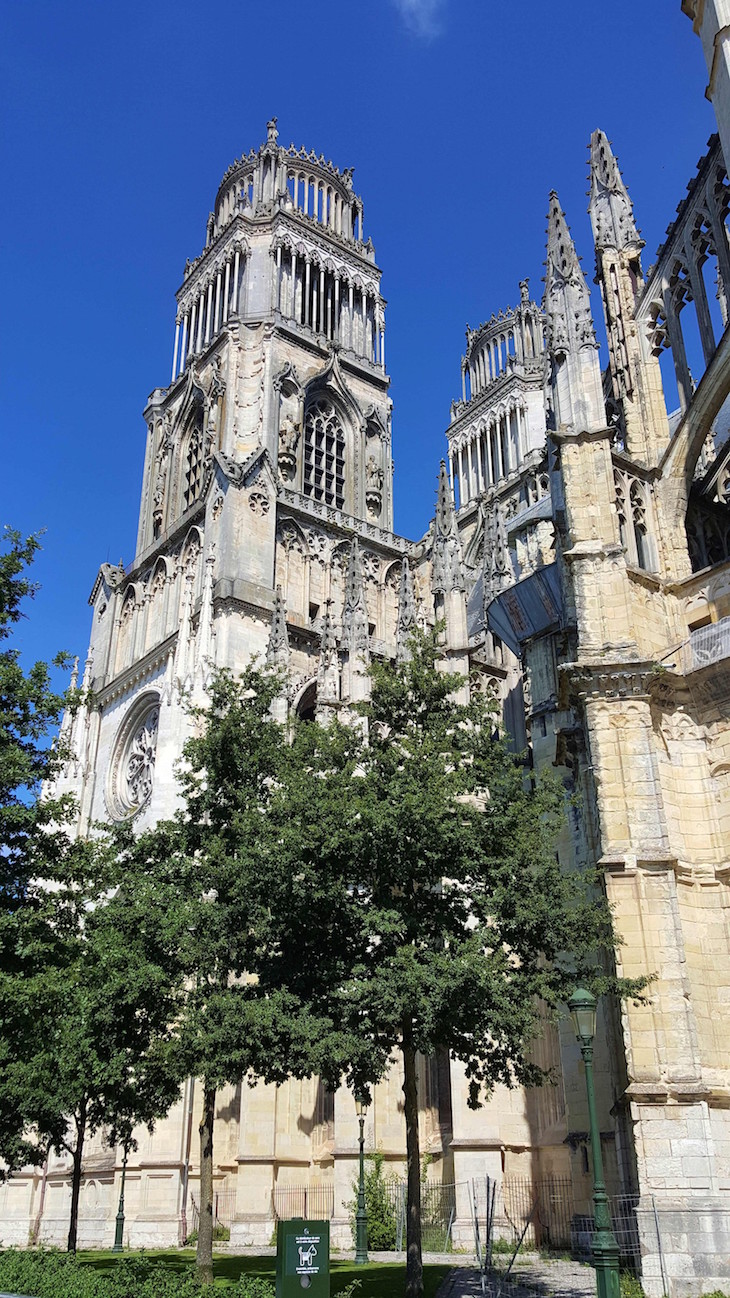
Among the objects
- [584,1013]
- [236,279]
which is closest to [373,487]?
[236,279]

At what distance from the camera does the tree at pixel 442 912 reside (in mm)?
14578

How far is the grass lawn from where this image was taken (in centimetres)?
1607

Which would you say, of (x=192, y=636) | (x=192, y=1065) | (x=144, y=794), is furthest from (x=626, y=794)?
(x=144, y=794)

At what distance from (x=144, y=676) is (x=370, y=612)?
10.8 metres

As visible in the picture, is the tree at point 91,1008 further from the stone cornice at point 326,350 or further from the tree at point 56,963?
the stone cornice at point 326,350

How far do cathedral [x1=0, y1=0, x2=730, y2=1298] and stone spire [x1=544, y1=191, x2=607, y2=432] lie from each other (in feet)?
0.20

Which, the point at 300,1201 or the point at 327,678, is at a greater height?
the point at 327,678

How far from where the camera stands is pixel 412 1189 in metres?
15.1

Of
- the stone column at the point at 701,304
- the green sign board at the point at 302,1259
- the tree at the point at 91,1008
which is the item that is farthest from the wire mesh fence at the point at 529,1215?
the stone column at the point at 701,304

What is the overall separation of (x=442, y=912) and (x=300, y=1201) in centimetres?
1737

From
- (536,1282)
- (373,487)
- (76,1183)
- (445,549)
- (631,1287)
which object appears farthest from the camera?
(373,487)

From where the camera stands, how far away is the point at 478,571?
162 ft

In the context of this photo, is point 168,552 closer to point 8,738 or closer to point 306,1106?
point 306,1106

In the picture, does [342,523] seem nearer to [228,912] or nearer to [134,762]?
[134,762]
